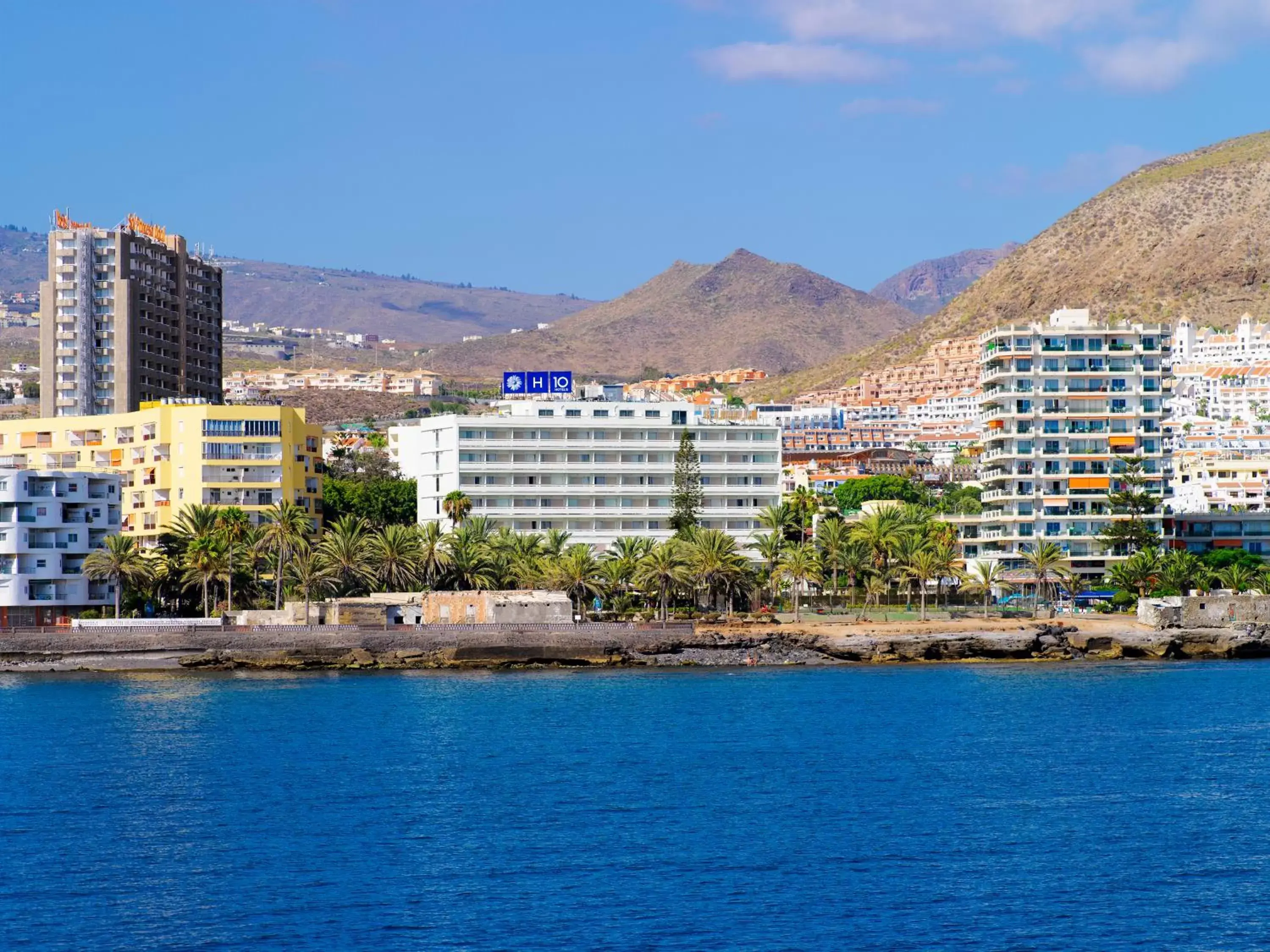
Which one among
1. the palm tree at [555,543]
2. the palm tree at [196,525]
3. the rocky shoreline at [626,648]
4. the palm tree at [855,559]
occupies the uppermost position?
the palm tree at [196,525]

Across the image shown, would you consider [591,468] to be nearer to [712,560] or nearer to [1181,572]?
[712,560]

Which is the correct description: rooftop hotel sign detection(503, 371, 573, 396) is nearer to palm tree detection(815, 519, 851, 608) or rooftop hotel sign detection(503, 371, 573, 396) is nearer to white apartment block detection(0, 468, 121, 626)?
palm tree detection(815, 519, 851, 608)

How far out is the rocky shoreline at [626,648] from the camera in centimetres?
11262

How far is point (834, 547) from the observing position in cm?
13662

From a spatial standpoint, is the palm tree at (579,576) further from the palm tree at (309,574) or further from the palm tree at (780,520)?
the palm tree at (780,520)

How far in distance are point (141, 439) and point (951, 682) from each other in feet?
242

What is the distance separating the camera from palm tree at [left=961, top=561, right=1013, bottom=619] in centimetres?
13275

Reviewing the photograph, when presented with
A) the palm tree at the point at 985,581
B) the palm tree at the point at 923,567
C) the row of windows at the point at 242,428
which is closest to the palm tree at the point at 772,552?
the palm tree at the point at 923,567

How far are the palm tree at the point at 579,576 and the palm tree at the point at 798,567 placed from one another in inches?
545

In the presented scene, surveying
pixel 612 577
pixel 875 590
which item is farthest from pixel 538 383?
pixel 875 590

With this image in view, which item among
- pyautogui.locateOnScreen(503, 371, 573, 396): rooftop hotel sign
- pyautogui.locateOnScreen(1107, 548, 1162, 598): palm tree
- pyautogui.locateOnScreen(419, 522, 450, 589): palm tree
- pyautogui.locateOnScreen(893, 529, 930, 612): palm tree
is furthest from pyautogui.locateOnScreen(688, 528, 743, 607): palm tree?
pyautogui.locateOnScreen(503, 371, 573, 396): rooftop hotel sign

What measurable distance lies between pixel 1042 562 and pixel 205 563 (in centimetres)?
6049

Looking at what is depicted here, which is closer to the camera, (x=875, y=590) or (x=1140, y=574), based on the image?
(x=875, y=590)

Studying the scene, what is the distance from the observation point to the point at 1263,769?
69.1 meters
